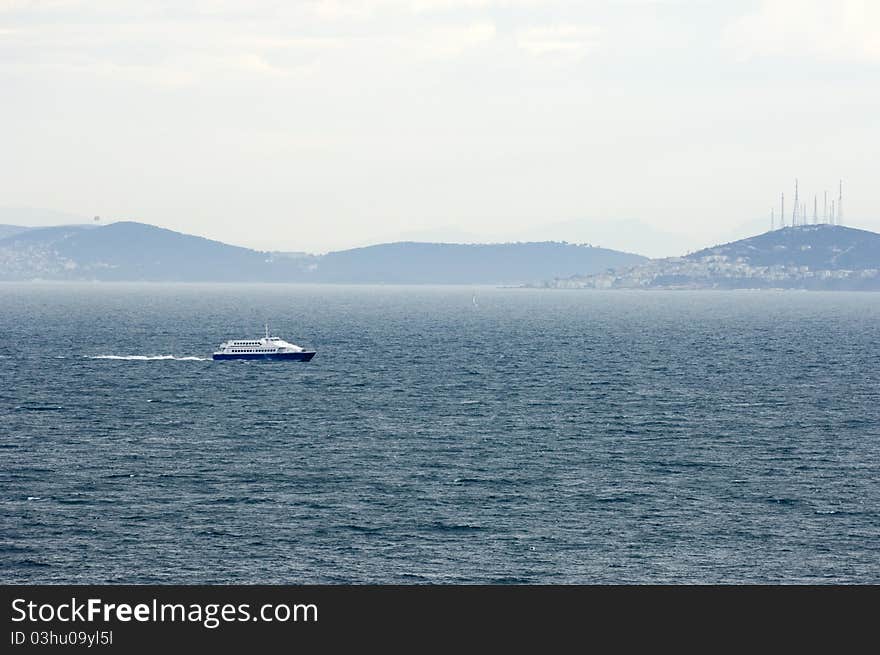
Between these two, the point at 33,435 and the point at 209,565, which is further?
the point at 33,435

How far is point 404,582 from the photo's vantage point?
70.7m

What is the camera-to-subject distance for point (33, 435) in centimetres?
11944

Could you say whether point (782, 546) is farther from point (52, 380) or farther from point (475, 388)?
point (52, 380)
